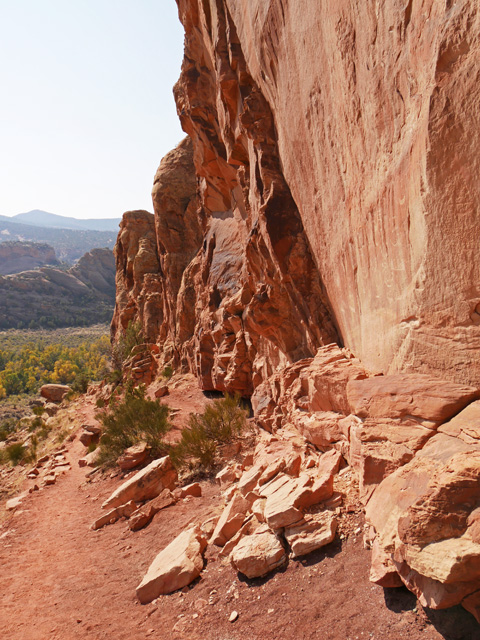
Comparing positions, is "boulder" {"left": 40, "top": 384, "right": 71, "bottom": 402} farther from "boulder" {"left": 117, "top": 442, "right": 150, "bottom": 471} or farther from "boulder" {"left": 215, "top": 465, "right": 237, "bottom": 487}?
"boulder" {"left": 215, "top": 465, "right": 237, "bottom": 487}

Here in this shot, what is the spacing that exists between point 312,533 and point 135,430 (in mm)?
10101

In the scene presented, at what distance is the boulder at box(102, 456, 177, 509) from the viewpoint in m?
8.77

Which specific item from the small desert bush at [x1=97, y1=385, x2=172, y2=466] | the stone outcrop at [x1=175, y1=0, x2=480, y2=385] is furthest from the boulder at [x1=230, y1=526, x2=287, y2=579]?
the small desert bush at [x1=97, y1=385, x2=172, y2=466]

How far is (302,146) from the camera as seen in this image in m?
7.33

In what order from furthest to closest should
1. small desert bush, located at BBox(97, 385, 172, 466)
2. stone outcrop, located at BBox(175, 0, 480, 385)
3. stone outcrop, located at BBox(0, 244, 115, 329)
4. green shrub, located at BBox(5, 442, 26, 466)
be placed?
stone outcrop, located at BBox(0, 244, 115, 329) → green shrub, located at BBox(5, 442, 26, 466) → small desert bush, located at BBox(97, 385, 172, 466) → stone outcrop, located at BBox(175, 0, 480, 385)

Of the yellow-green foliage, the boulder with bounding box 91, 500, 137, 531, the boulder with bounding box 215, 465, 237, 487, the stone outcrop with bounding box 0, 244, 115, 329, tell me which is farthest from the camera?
the stone outcrop with bounding box 0, 244, 115, 329

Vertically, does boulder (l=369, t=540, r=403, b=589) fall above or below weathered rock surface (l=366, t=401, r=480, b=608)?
below

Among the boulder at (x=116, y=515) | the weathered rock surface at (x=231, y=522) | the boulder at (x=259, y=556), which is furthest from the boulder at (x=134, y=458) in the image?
the boulder at (x=259, y=556)

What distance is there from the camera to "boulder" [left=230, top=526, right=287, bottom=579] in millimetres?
4355

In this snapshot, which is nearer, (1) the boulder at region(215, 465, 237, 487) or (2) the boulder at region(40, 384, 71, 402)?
(1) the boulder at region(215, 465, 237, 487)

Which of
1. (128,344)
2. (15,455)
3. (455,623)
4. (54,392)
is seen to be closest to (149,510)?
(455,623)

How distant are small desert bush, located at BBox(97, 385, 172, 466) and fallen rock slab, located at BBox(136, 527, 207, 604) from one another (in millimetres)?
6402

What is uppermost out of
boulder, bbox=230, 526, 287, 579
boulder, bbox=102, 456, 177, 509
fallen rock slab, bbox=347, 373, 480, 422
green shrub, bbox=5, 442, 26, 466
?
fallen rock slab, bbox=347, 373, 480, 422

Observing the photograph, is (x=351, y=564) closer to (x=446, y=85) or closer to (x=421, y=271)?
(x=421, y=271)
